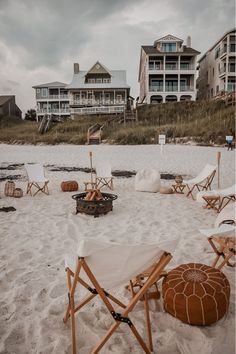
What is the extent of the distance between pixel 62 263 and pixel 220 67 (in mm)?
39195

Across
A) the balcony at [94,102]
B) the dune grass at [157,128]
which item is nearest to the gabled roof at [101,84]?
the balcony at [94,102]

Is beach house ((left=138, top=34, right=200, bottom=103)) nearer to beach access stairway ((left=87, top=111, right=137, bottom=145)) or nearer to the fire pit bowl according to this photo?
beach access stairway ((left=87, top=111, right=137, bottom=145))

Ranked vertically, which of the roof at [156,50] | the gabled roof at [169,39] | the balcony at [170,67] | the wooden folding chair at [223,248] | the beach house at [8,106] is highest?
the gabled roof at [169,39]

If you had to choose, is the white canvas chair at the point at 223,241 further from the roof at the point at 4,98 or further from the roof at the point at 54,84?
the roof at the point at 4,98

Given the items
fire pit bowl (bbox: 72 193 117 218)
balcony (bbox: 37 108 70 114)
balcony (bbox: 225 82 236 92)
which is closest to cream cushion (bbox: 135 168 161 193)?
fire pit bowl (bbox: 72 193 117 218)

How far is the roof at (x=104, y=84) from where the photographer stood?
1481 inches

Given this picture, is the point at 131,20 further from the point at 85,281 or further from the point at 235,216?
the point at 85,281

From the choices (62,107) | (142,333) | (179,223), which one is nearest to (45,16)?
(179,223)

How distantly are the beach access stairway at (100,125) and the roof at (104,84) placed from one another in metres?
9.82

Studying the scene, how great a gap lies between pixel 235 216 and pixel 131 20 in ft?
15.9

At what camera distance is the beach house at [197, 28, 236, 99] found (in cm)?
3481

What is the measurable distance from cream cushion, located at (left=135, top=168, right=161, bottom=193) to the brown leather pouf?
580 centimetres

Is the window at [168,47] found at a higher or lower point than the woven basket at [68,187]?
higher

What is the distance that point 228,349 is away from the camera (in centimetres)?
246
